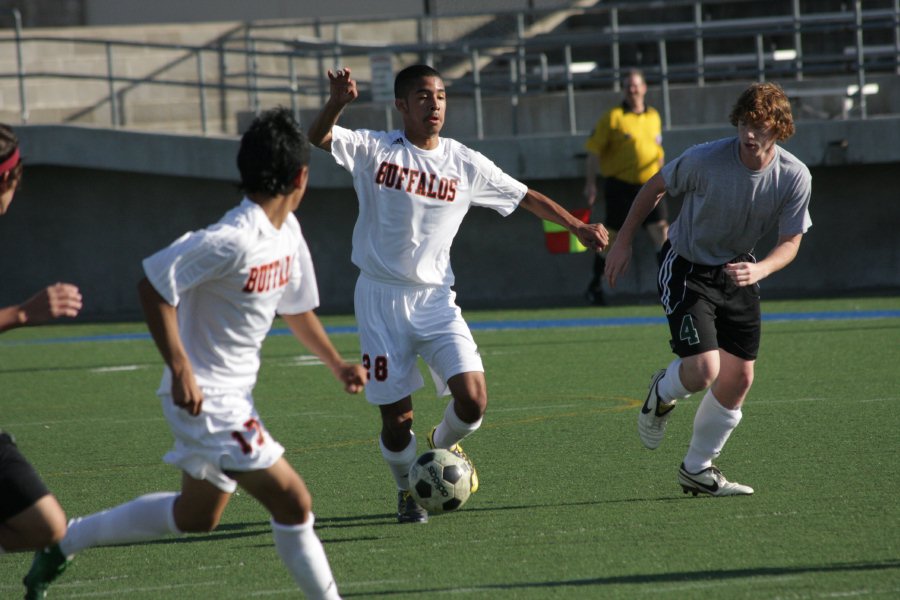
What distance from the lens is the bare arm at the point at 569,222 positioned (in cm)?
673

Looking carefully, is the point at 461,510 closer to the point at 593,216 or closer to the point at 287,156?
the point at 287,156

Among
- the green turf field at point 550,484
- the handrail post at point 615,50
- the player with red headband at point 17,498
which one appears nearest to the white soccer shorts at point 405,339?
the green turf field at point 550,484

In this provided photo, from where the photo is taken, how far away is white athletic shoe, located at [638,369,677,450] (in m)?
7.02

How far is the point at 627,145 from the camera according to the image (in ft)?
50.1

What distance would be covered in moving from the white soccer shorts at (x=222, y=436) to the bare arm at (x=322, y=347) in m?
0.33

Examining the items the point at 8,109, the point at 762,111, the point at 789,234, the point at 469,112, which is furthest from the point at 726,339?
the point at 8,109

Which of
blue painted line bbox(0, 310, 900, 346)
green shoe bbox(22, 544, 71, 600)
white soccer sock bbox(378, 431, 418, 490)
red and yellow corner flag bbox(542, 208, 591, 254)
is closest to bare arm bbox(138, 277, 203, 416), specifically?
green shoe bbox(22, 544, 71, 600)

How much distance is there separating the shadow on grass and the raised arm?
2.21 meters

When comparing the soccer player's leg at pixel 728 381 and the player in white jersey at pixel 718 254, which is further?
the soccer player's leg at pixel 728 381

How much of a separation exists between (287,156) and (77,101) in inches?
683

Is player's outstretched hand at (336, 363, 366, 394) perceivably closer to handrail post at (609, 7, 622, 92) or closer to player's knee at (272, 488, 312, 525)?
player's knee at (272, 488, 312, 525)

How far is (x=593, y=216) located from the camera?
Answer: 17.4 metres

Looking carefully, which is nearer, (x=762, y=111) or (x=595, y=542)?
(x=595, y=542)

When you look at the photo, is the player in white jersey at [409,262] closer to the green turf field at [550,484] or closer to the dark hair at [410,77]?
the dark hair at [410,77]
